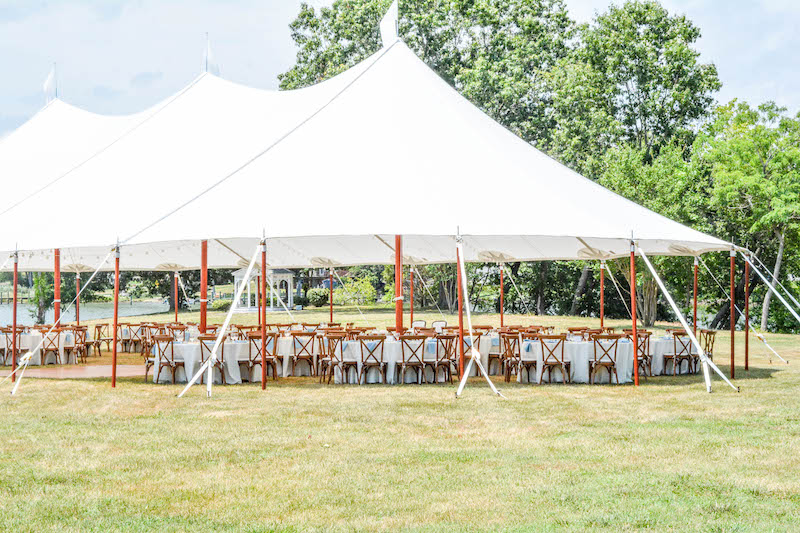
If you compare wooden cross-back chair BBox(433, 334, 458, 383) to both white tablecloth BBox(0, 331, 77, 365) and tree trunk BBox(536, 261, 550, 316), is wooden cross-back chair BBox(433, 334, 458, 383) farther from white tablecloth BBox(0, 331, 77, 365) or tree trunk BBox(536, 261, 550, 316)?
tree trunk BBox(536, 261, 550, 316)

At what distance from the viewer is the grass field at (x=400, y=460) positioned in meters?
5.41

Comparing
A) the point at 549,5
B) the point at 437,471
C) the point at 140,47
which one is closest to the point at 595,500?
the point at 437,471

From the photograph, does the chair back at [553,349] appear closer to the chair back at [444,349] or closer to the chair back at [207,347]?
the chair back at [444,349]

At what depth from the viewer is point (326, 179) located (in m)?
12.3

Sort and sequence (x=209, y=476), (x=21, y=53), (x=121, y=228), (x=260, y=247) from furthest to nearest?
(x=21, y=53) < (x=121, y=228) < (x=260, y=247) < (x=209, y=476)

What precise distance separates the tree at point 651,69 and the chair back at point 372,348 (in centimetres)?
2417

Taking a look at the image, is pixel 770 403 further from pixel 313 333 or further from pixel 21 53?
pixel 21 53

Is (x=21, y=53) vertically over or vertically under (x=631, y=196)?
over

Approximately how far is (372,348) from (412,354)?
0.61 metres

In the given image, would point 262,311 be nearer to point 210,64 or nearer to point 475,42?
point 210,64

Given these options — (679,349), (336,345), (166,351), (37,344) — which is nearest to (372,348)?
(336,345)

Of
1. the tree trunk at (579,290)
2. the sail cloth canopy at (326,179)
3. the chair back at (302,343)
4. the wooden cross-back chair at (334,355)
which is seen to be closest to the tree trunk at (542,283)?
the tree trunk at (579,290)

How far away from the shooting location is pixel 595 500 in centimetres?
568

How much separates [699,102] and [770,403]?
90.3 ft
